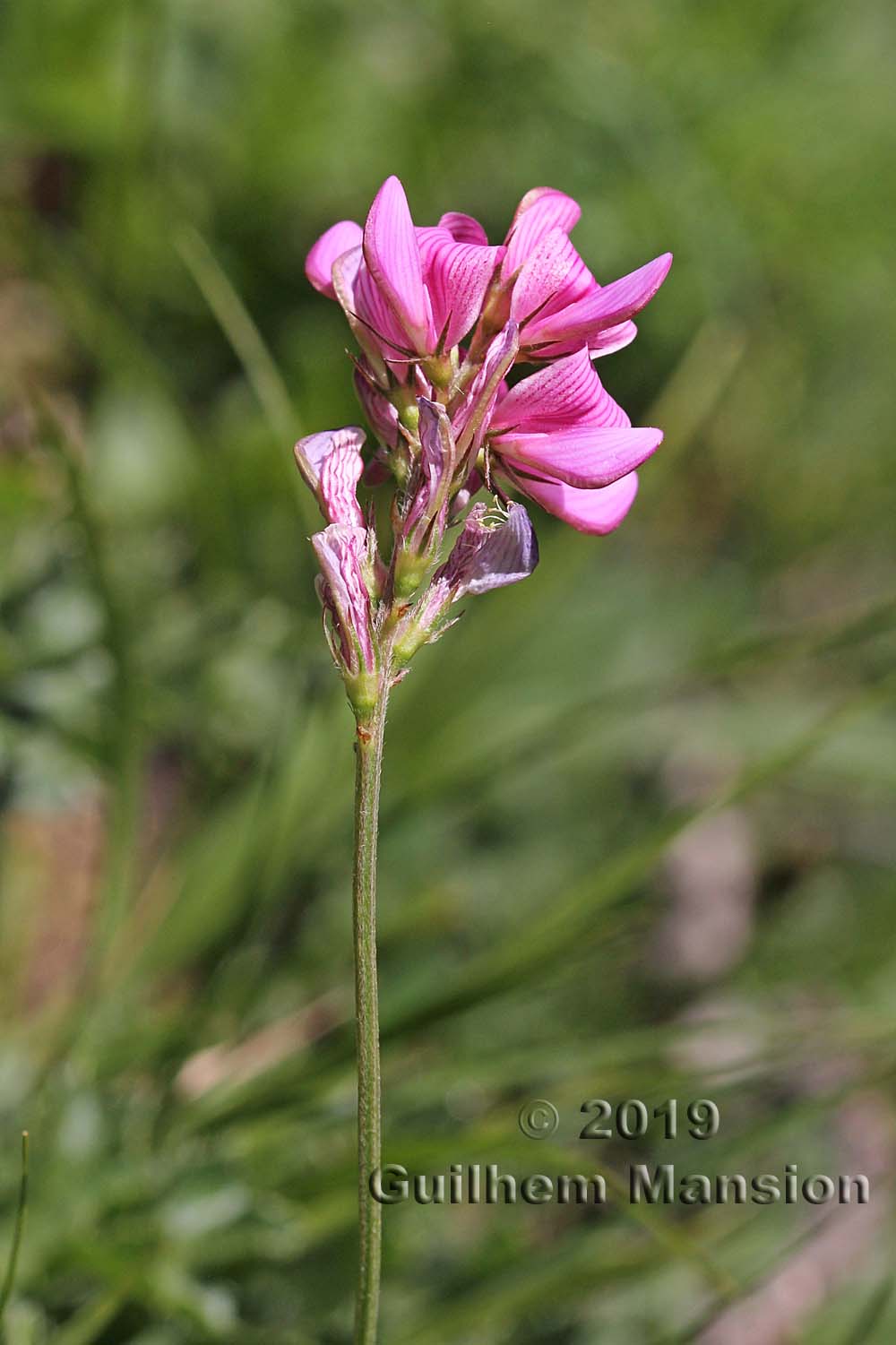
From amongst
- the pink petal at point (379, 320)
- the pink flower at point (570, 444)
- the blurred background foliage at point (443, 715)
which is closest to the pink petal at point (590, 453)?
the pink flower at point (570, 444)

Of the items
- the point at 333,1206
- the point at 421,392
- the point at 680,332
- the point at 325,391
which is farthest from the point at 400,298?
the point at 680,332

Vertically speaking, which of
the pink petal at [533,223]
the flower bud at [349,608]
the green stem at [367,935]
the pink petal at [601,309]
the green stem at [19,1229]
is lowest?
the green stem at [19,1229]

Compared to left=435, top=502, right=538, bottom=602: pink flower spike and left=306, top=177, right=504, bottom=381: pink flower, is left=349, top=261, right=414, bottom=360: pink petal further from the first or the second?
left=435, top=502, right=538, bottom=602: pink flower spike

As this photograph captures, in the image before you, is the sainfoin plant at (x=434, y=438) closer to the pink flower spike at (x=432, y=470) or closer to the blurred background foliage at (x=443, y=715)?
the pink flower spike at (x=432, y=470)

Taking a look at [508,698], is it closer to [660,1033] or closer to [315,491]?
[660,1033]

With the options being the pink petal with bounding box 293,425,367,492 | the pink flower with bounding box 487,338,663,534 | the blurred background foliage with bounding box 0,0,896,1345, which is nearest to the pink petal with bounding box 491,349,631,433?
the pink flower with bounding box 487,338,663,534

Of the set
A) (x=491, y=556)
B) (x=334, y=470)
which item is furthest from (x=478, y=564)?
(x=334, y=470)
